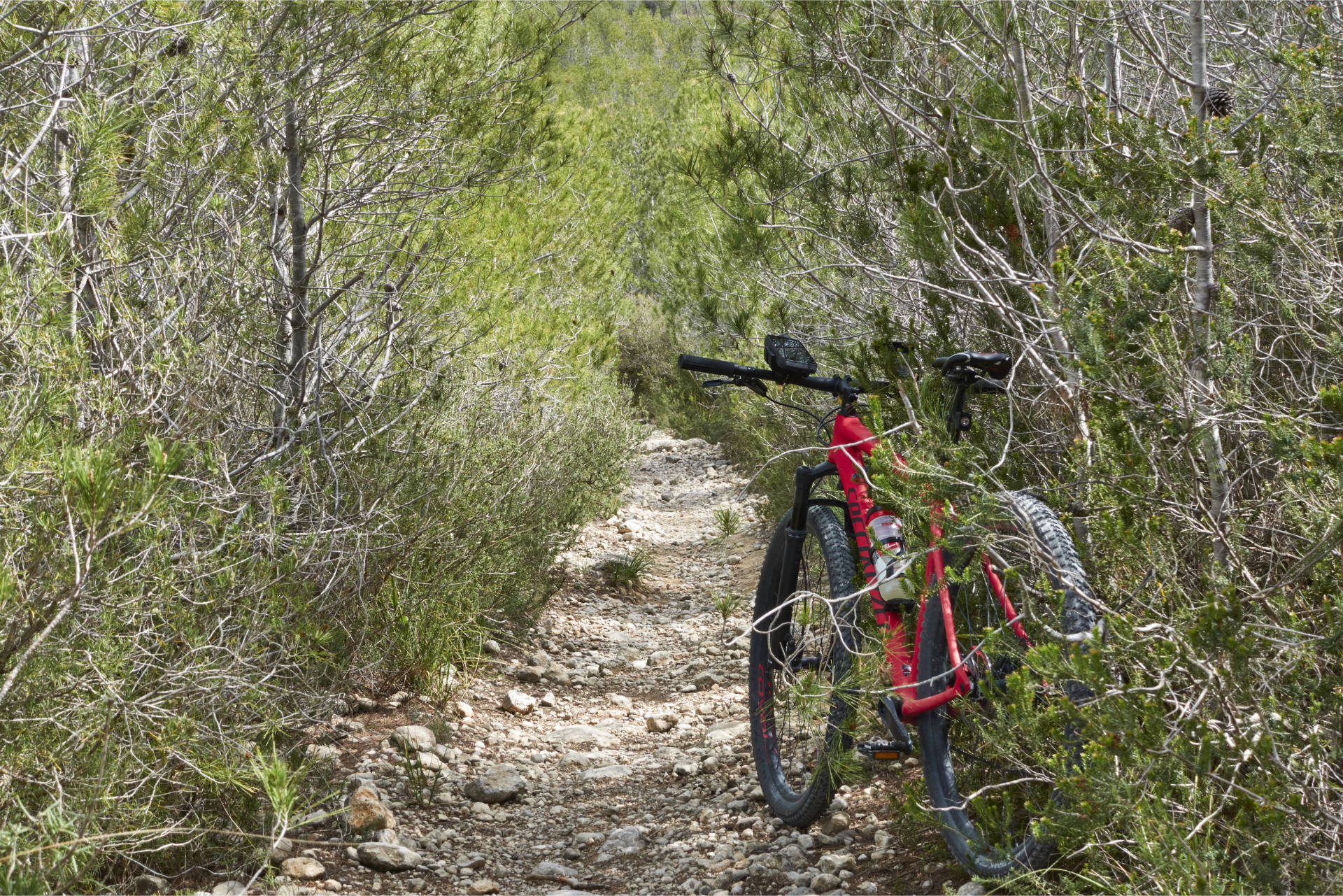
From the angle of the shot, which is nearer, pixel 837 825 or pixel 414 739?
pixel 837 825

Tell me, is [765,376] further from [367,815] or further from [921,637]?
[367,815]

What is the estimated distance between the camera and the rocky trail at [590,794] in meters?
3.11

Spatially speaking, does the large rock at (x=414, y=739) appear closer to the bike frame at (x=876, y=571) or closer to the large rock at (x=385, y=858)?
the large rock at (x=385, y=858)

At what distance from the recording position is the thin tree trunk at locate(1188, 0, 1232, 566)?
192 centimetres

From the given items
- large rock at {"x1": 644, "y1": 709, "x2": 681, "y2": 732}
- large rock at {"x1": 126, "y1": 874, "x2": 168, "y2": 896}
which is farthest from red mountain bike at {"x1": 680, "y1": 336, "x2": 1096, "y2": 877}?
large rock at {"x1": 126, "y1": 874, "x2": 168, "y2": 896}

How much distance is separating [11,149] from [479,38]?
229 centimetres

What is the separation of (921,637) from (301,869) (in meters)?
2.00

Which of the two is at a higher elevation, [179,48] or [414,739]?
[179,48]

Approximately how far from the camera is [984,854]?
2404mm

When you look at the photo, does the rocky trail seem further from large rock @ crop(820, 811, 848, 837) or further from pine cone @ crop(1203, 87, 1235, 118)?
pine cone @ crop(1203, 87, 1235, 118)

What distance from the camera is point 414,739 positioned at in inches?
167

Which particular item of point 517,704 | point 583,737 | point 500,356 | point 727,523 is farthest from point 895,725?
point 727,523

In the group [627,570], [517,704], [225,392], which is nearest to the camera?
[225,392]

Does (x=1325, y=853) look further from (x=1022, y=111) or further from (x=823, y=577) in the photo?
(x=823, y=577)
